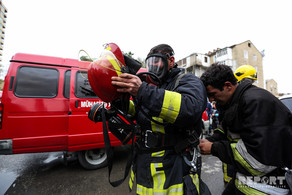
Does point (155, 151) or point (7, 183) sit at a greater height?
point (155, 151)

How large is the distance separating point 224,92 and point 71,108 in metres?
2.78

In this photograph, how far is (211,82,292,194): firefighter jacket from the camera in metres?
0.97

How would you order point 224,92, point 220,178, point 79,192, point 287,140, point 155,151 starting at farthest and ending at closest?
point 220,178 < point 79,192 < point 224,92 < point 155,151 < point 287,140

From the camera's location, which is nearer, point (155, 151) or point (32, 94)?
point (155, 151)

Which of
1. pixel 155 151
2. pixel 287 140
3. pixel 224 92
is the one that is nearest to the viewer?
pixel 287 140

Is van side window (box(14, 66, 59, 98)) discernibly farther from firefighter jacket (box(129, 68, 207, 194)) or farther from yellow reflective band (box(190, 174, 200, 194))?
yellow reflective band (box(190, 174, 200, 194))

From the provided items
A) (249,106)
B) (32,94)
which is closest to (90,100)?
(32,94)

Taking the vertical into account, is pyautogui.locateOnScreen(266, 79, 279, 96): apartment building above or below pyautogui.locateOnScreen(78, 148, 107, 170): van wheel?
above

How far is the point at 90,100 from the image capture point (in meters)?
3.11

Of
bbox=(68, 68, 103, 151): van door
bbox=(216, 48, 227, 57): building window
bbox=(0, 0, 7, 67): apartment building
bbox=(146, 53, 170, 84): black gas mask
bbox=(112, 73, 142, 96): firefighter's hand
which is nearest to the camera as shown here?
bbox=(112, 73, 142, 96): firefighter's hand

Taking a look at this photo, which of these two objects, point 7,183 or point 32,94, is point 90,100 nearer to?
point 32,94

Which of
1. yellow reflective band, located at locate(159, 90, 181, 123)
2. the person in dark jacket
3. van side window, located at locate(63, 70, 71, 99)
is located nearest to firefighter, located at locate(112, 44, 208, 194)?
yellow reflective band, located at locate(159, 90, 181, 123)

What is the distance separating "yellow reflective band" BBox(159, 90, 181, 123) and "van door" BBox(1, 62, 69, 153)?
2712 millimetres

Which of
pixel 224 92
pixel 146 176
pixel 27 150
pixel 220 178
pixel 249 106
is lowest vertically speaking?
pixel 220 178
